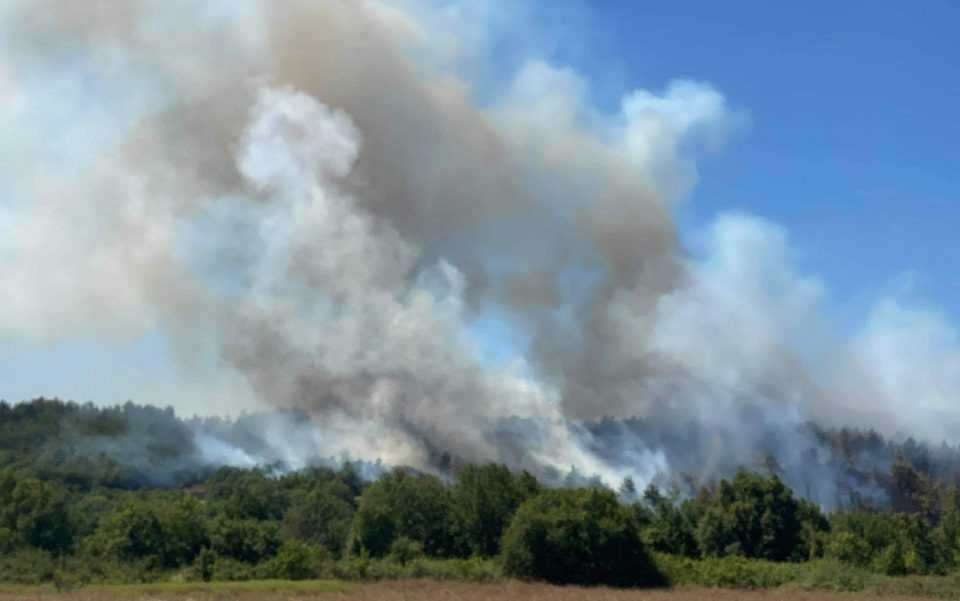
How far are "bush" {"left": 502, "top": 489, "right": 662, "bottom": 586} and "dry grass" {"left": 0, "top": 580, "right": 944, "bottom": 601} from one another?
2706 mm

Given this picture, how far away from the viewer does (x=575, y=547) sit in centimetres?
6181

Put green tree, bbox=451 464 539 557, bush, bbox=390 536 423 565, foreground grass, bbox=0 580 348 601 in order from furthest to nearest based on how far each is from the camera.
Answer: green tree, bbox=451 464 539 557 → bush, bbox=390 536 423 565 → foreground grass, bbox=0 580 348 601

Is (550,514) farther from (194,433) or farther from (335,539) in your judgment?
(194,433)

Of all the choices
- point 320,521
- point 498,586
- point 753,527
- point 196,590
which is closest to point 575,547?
point 498,586

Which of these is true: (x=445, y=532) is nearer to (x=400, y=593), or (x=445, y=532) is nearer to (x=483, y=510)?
(x=483, y=510)

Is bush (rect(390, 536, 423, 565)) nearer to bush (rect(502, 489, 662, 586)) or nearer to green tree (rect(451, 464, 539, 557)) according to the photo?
green tree (rect(451, 464, 539, 557))

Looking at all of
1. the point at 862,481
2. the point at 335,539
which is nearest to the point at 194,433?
the point at 335,539

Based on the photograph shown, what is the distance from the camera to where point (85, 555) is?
195ft

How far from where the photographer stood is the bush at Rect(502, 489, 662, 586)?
61.5 meters

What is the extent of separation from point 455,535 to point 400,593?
17.4 m

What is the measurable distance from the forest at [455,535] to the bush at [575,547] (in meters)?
0.08

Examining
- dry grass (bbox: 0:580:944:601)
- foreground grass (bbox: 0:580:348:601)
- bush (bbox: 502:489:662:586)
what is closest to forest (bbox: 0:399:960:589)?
bush (bbox: 502:489:662:586)

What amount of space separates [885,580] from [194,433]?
73.2 meters

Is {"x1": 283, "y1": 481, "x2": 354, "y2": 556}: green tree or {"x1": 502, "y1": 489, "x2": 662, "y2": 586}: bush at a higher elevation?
{"x1": 283, "y1": 481, "x2": 354, "y2": 556}: green tree
